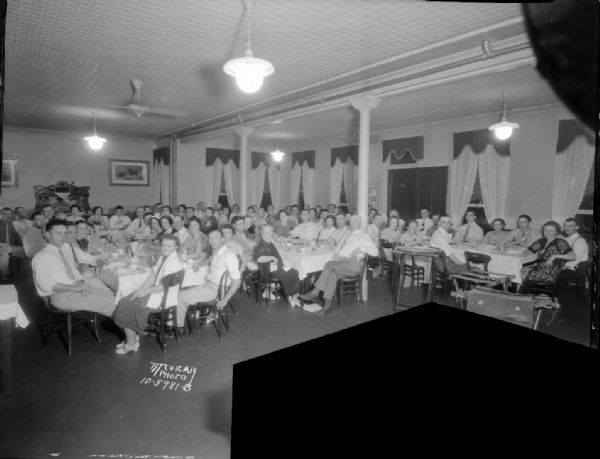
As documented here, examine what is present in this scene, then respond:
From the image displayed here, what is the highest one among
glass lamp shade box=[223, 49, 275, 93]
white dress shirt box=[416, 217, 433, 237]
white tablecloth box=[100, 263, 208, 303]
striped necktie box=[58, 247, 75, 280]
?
glass lamp shade box=[223, 49, 275, 93]

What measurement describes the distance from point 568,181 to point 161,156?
970 centimetres

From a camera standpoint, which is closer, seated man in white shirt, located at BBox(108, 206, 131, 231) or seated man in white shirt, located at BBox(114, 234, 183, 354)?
seated man in white shirt, located at BBox(114, 234, 183, 354)

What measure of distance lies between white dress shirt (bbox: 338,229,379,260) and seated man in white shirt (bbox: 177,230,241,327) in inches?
71.5

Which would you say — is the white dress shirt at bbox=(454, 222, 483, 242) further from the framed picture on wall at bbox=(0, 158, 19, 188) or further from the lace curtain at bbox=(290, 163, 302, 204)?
the framed picture on wall at bbox=(0, 158, 19, 188)

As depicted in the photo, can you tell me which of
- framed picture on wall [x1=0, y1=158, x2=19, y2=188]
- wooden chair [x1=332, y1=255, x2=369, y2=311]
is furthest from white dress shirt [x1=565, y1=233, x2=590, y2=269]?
framed picture on wall [x1=0, y1=158, x2=19, y2=188]

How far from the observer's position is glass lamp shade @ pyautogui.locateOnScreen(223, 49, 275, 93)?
264cm

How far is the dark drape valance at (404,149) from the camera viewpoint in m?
8.25

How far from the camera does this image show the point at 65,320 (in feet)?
11.2

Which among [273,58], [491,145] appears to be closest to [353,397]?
[273,58]

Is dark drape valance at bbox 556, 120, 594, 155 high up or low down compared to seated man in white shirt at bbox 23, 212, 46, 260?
up

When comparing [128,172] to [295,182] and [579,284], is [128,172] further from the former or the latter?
[579,284]

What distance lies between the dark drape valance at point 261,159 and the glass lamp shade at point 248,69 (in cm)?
898

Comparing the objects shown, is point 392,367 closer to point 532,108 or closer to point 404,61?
point 404,61

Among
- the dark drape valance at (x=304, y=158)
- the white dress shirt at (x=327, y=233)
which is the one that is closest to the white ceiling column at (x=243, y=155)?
the white dress shirt at (x=327, y=233)
